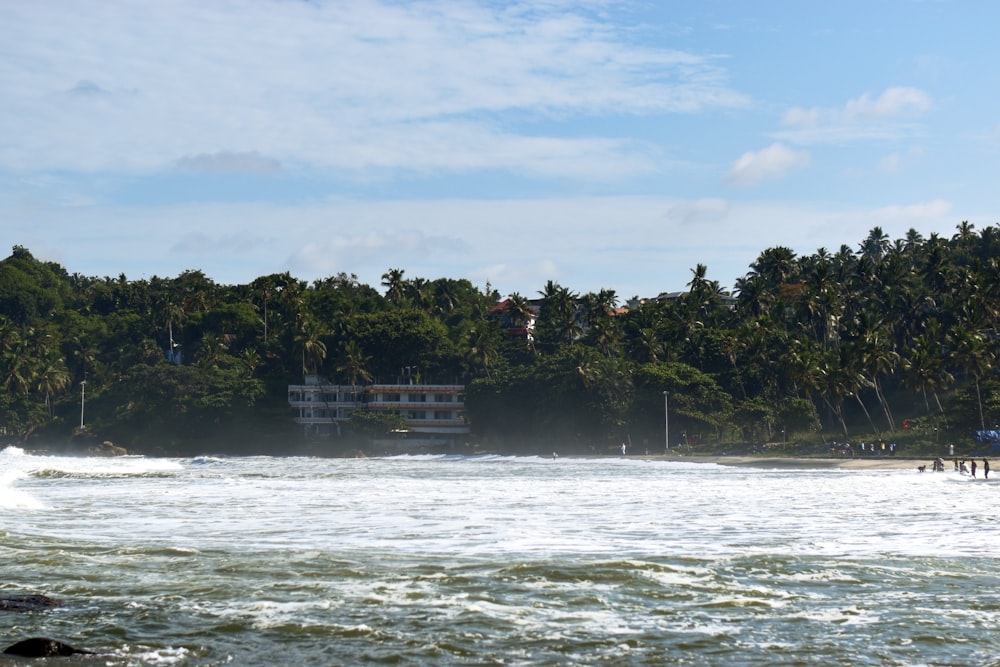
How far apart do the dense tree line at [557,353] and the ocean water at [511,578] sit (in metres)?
49.4

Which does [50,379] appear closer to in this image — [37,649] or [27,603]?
[27,603]

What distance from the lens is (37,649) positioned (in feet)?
54.4

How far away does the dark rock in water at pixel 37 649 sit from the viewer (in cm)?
1656

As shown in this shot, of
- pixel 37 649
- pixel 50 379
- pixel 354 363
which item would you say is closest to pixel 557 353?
pixel 354 363

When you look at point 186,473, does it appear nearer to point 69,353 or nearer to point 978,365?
point 978,365

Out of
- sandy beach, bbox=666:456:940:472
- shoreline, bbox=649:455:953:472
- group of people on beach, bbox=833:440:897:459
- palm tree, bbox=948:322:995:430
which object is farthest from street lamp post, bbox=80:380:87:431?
palm tree, bbox=948:322:995:430

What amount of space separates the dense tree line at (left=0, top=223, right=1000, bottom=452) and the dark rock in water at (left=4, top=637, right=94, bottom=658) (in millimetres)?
74800

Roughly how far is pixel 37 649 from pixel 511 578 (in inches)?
404

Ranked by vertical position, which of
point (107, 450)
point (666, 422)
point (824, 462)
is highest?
point (666, 422)

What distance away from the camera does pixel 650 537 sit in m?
30.3

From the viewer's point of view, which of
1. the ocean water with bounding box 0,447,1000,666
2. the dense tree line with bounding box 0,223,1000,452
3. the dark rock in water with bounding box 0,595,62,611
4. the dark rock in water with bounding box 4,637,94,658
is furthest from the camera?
the dense tree line with bounding box 0,223,1000,452

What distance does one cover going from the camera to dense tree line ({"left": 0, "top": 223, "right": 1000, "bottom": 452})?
92.2 m

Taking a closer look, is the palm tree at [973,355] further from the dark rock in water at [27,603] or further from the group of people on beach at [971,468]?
the dark rock in water at [27,603]

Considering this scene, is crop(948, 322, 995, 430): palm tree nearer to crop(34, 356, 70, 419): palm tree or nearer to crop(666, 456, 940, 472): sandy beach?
crop(666, 456, 940, 472): sandy beach
